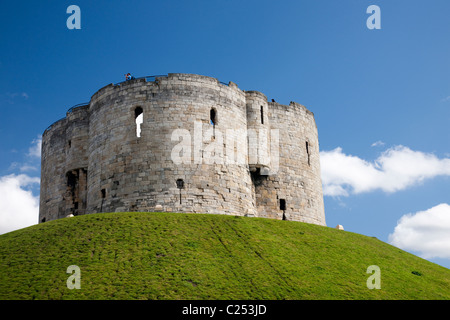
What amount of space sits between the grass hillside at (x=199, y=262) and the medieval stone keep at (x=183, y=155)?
3.33 m

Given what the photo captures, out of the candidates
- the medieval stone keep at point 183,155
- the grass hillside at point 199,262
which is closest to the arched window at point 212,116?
the medieval stone keep at point 183,155

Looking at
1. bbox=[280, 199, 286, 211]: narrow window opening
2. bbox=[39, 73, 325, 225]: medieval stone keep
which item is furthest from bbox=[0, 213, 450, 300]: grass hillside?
bbox=[280, 199, 286, 211]: narrow window opening

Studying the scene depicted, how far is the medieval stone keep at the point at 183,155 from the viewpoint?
3366cm

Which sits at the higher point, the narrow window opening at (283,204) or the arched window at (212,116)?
the arched window at (212,116)

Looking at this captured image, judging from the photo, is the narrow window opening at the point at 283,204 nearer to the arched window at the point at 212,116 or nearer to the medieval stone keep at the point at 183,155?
the medieval stone keep at the point at 183,155

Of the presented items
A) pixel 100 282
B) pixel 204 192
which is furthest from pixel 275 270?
pixel 204 192

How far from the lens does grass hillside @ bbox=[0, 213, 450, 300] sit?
22.0m

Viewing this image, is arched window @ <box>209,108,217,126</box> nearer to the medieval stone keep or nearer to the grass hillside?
the medieval stone keep

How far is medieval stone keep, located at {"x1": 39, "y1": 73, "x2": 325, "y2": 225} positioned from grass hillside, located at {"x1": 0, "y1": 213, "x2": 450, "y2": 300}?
3.33m

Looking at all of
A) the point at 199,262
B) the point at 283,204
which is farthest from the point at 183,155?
the point at 199,262

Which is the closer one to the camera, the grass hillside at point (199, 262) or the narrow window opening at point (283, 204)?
the grass hillside at point (199, 262)

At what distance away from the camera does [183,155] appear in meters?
34.0
